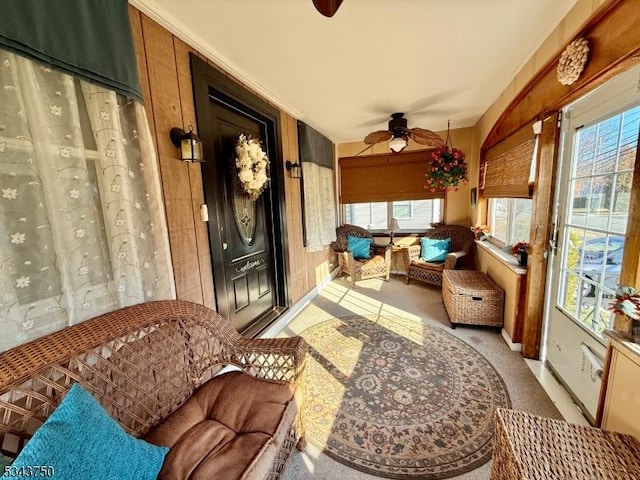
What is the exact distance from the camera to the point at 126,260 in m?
1.28

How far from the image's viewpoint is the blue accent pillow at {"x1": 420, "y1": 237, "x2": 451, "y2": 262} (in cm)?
395

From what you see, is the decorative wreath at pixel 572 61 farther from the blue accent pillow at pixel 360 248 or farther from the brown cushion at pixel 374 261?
the blue accent pillow at pixel 360 248

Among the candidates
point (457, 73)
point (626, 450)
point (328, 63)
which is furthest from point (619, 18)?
point (626, 450)

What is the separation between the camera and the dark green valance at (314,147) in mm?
3463

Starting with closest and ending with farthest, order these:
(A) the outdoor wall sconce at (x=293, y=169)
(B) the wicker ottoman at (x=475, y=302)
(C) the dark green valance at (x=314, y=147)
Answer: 1. (B) the wicker ottoman at (x=475, y=302)
2. (A) the outdoor wall sconce at (x=293, y=169)
3. (C) the dark green valance at (x=314, y=147)

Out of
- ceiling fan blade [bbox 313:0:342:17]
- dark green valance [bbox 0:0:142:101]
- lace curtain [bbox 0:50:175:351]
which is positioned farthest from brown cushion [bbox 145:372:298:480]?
A: ceiling fan blade [bbox 313:0:342:17]

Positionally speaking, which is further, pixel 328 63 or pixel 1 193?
pixel 328 63

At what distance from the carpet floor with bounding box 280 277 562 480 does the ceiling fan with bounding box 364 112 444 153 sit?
6.68 ft

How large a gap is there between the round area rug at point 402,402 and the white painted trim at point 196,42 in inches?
101

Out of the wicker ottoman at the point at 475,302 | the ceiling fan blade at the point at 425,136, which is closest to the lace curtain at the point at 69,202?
the ceiling fan blade at the point at 425,136

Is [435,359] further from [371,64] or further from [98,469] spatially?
Result: [371,64]

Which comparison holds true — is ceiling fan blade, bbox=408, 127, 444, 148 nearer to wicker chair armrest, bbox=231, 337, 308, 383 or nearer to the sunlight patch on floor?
the sunlight patch on floor

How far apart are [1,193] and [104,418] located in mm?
906

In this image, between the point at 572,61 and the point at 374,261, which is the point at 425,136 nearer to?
the point at 572,61
